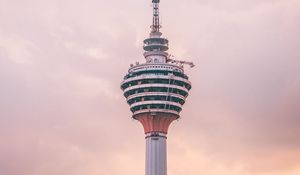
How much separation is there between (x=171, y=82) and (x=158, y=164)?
2562 cm

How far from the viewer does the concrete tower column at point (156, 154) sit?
19375 cm

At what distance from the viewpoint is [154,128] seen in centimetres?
19650

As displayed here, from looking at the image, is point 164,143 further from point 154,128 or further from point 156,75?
point 156,75

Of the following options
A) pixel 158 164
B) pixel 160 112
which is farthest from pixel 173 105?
pixel 158 164

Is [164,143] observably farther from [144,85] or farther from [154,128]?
[144,85]

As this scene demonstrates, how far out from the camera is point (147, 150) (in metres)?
196

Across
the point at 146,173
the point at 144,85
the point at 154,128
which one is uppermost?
the point at 144,85

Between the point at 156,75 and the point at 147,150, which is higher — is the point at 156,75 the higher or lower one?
the higher one

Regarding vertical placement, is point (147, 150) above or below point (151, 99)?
below

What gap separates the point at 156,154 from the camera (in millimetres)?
194875

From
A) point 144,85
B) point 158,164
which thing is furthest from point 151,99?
point 158,164

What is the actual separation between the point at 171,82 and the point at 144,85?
842 cm

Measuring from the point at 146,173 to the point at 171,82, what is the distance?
29.0 metres

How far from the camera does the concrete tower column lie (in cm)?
19375
